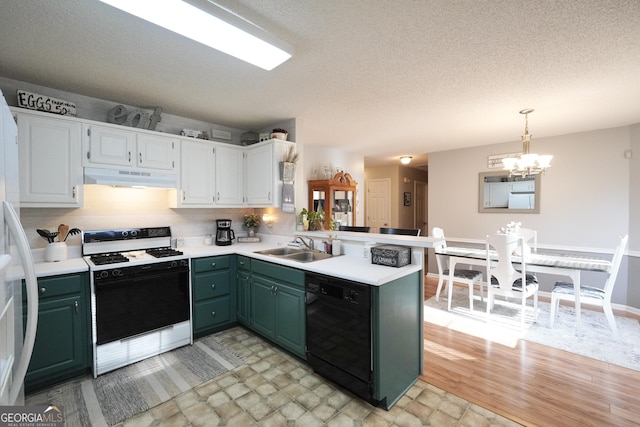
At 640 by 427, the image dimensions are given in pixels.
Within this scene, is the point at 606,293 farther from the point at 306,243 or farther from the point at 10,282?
the point at 10,282

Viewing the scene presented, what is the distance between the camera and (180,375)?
2.31 metres

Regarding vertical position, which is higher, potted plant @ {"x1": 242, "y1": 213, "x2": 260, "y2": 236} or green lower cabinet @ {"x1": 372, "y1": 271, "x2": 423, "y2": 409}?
potted plant @ {"x1": 242, "y1": 213, "x2": 260, "y2": 236}

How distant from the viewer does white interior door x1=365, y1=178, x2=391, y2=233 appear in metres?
7.28

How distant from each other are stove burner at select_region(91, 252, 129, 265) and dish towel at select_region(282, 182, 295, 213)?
1628 mm

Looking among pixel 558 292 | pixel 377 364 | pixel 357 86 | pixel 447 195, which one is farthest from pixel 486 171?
pixel 377 364

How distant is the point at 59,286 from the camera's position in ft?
7.06

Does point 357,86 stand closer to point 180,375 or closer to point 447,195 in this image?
point 180,375

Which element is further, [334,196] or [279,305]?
[334,196]

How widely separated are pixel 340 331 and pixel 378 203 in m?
5.69

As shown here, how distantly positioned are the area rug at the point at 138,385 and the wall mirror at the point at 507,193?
4556 millimetres

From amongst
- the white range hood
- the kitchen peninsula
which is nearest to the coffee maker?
the kitchen peninsula

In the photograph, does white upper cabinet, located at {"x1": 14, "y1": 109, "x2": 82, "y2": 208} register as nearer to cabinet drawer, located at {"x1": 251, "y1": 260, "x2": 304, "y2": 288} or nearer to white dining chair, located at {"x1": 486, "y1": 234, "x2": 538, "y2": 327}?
cabinet drawer, located at {"x1": 251, "y1": 260, "x2": 304, "y2": 288}

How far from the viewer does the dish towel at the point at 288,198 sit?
3.33 m

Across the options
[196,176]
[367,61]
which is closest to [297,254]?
[196,176]
